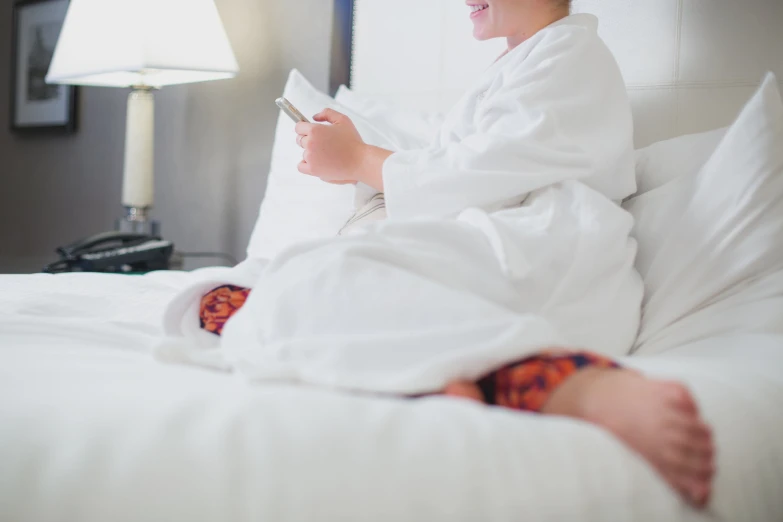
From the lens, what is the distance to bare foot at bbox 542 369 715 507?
605 millimetres

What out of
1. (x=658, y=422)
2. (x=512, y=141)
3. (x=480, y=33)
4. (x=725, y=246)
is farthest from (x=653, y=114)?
(x=658, y=422)

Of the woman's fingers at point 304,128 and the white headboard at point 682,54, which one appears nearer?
the woman's fingers at point 304,128

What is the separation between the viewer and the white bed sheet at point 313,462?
1.80 feet

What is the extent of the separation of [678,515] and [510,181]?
533 millimetres

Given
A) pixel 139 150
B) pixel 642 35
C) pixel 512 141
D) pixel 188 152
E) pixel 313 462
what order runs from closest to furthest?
pixel 313 462
pixel 512 141
pixel 642 35
pixel 139 150
pixel 188 152

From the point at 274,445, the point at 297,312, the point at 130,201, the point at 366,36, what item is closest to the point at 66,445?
the point at 274,445

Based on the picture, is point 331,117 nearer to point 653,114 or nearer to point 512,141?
point 512,141

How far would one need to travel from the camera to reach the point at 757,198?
3.60 ft

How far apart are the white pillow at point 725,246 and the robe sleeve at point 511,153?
19 centimetres

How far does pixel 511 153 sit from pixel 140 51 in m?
1.43

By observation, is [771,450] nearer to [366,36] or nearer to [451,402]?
[451,402]

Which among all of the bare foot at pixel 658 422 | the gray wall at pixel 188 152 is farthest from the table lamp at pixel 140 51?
the bare foot at pixel 658 422

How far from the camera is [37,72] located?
3314 millimetres

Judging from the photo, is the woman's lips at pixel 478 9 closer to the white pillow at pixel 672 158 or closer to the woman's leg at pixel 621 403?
the white pillow at pixel 672 158
